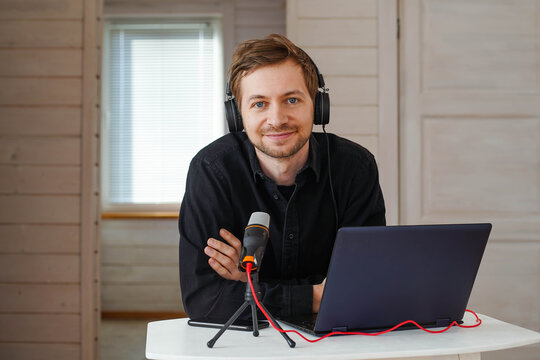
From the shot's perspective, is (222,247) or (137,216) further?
(137,216)

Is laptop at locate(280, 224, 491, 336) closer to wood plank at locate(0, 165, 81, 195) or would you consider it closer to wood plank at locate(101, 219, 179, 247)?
wood plank at locate(0, 165, 81, 195)

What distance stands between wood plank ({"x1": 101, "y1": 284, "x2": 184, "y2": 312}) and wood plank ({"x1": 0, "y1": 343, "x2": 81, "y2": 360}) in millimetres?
1760

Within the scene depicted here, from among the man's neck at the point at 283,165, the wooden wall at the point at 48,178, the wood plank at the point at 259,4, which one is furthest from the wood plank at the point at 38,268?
the wood plank at the point at 259,4

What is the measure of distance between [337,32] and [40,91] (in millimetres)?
1427

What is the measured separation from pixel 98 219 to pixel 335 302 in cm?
192

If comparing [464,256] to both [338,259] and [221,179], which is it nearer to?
[338,259]

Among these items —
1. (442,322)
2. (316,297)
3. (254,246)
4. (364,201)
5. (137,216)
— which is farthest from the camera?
(137,216)

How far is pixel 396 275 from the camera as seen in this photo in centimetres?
98

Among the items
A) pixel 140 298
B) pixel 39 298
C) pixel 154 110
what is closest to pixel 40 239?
pixel 39 298

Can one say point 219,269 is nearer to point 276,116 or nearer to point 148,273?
point 276,116

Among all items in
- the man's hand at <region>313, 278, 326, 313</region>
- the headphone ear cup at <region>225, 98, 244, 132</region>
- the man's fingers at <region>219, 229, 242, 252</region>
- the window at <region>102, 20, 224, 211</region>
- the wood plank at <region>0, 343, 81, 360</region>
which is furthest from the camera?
the window at <region>102, 20, 224, 211</region>

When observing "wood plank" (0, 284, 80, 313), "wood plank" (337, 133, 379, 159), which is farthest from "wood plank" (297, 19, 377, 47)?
"wood plank" (0, 284, 80, 313)

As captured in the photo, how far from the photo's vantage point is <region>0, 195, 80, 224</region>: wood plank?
8.48 feet

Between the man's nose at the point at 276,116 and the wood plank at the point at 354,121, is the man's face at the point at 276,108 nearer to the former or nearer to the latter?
the man's nose at the point at 276,116
